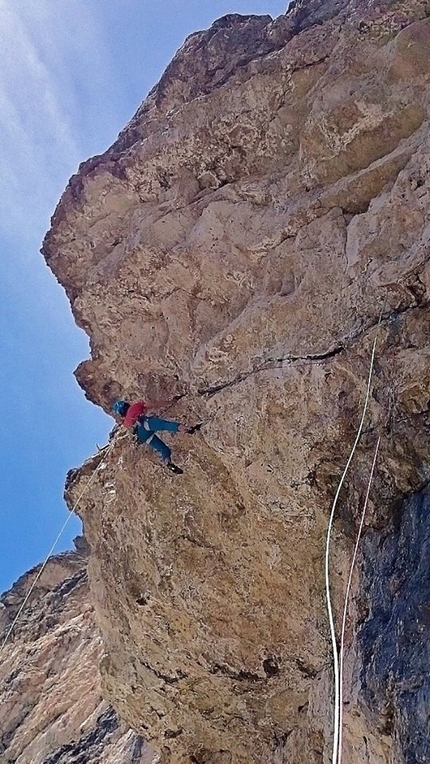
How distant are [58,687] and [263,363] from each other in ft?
49.5

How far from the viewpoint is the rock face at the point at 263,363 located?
6527mm

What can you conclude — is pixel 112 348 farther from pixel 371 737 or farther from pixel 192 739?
pixel 371 737

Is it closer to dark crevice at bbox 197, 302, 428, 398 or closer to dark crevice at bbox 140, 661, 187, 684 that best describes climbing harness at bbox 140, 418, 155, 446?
dark crevice at bbox 197, 302, 428, 398

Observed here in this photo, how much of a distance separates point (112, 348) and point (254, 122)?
4120mm

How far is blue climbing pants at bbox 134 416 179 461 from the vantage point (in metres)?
8.73

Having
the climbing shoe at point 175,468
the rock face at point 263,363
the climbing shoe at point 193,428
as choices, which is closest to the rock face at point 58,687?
the rock face at point 263,363

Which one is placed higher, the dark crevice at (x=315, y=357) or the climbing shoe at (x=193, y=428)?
the climbing shoe at (x=193, y=428)

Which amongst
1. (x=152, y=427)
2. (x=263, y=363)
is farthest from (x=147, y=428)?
(x=263, y=363)

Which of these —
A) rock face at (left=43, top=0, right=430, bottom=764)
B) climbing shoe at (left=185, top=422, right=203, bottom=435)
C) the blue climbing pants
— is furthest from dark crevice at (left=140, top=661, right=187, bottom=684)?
climbing shoe at (left=185, top=422, right=203, bottom=435)

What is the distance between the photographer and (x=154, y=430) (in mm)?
8820

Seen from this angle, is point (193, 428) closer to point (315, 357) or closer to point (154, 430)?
point (154, 430)

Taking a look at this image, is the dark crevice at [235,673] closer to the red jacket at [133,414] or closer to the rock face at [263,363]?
the rock face at [263,363]

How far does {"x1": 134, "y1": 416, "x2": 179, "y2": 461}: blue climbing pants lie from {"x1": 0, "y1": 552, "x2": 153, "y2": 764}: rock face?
7347mm

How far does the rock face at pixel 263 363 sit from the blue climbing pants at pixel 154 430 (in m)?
0.31
